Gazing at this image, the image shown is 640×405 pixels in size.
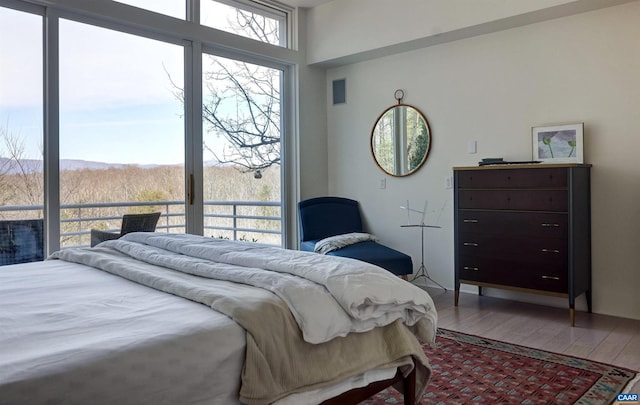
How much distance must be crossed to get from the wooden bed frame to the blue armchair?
2060mm

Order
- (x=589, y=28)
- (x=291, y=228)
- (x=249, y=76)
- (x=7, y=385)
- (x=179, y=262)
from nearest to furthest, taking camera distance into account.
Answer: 1. (x=7, y=385)
2. (x=179, y=262)
3. (x=589, y=28)
4. (x=249, y=76)
5. (x=291, y=228)

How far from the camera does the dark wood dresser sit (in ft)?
11.3

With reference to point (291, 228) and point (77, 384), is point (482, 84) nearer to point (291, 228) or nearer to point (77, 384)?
point (291, 228)

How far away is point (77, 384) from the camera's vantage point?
111 centimetres

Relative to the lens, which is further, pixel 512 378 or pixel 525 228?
pixel 525 228

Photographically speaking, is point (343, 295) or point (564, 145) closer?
point (343, 295)

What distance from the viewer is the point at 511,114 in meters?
4.14

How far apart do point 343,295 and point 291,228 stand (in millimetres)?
3688

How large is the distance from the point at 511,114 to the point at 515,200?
2.97 ft

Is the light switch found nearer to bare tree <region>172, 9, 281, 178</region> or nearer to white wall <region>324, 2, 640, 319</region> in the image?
white wall <region>324, 2, 640, 319</region>

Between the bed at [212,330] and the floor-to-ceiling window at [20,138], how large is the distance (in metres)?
1.40

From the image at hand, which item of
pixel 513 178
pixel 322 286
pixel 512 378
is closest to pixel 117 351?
pixel 322 286

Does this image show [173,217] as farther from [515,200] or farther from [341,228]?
[515,200]

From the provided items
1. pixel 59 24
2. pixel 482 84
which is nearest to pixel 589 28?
pixel 482 84
